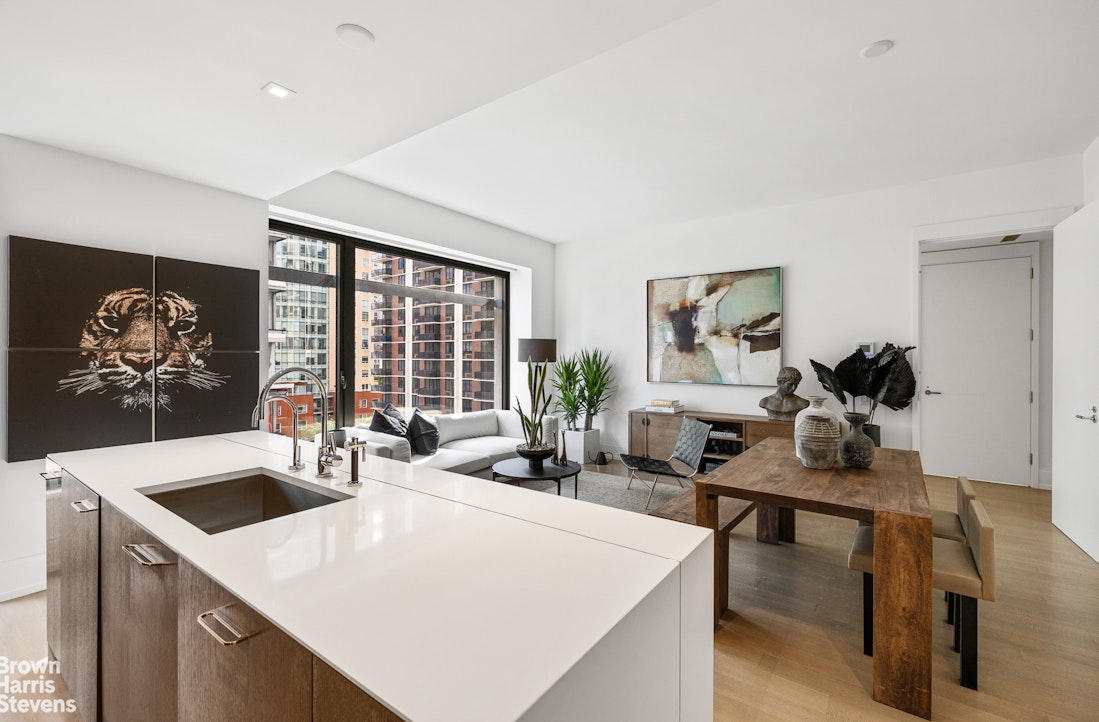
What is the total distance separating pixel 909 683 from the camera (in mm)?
1758

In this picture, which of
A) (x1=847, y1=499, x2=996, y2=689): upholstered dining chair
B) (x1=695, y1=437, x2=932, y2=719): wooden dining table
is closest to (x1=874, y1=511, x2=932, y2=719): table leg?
(x1=695, y1=437, x2=932, y2=719): wooden dining table

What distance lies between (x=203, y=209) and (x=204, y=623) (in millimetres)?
3111

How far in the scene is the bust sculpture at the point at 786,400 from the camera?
177 inches

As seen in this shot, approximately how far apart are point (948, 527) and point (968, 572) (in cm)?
58

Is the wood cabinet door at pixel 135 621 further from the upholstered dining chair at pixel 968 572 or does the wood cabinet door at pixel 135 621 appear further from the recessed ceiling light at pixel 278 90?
the upholstered dining chair at pixel 968 572

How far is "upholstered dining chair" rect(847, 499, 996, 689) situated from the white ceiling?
2.10 m

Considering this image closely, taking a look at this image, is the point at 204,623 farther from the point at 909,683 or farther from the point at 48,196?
the point at 48,196

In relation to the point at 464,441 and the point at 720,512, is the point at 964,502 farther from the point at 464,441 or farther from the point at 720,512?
the point at 464,441

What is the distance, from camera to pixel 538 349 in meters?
5.30

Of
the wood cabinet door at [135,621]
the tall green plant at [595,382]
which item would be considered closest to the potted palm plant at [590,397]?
the tall green plant at [595,382]

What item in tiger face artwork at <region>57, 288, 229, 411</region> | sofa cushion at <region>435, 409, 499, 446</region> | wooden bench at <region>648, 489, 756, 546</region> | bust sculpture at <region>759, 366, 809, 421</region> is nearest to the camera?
wooden bench at <region>648, 489, 756, 546</region>

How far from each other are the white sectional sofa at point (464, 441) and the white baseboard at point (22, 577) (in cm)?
173

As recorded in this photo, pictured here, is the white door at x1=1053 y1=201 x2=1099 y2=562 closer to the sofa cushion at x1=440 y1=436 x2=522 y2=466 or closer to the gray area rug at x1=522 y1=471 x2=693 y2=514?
the gray area rug at x1=522 y1=471 x2=693 y2=514

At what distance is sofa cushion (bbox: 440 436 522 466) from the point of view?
4.26 metres
